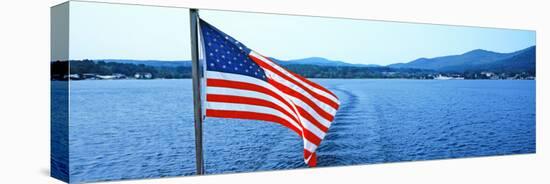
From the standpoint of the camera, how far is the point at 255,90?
7074 millimetres

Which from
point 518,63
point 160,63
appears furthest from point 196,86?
point 518,63

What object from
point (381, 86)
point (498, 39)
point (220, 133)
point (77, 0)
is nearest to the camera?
point (77, 0)

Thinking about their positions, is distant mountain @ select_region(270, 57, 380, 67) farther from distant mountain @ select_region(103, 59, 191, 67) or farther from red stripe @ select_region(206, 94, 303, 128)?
distant mountain @ select_region(103, 59, 191, 67)

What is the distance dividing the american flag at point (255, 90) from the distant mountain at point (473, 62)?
1860 millimetres

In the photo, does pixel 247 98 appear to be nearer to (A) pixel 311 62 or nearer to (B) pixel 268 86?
(B) pixel 268 86

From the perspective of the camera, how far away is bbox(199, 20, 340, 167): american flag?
6961 millimetres

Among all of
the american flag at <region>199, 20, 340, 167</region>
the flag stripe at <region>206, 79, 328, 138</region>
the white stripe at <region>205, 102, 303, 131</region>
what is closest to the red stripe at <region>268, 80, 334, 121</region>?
the american flag at <region>199, 20, 340, 167</region>

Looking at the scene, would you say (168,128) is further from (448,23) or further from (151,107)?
(448,23)

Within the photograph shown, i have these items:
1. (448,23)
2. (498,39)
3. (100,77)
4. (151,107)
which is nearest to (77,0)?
(100,77)

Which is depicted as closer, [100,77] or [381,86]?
[100,77]

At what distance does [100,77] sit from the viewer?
6840 millimetres

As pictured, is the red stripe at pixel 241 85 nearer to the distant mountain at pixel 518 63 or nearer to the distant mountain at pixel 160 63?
the distant mountain at pixel 160 63

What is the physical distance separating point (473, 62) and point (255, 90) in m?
3.80

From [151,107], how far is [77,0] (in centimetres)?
136
